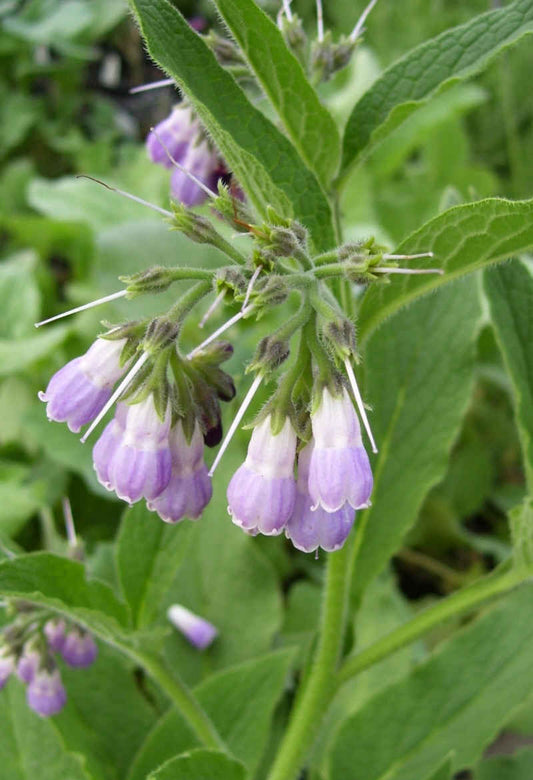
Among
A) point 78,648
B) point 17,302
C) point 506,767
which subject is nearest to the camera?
point 78,648

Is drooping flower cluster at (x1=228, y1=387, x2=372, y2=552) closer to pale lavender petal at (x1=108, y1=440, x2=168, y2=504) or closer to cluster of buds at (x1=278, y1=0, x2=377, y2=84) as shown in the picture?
pale lavender petal at (x1=108, y1=440, x2=168, y2=504)

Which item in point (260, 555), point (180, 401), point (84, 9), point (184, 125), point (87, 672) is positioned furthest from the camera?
point (84, 9)

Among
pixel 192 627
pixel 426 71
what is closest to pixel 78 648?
pixel 192 627

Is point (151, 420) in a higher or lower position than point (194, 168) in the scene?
lower

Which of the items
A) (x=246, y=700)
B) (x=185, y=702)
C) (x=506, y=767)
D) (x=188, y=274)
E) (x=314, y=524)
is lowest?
(x=506, y=767)

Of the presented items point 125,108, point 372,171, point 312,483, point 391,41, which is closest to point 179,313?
point 312,483

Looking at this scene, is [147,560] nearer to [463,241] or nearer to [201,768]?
[201,768]

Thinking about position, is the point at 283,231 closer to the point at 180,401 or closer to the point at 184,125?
the point at 180,401
